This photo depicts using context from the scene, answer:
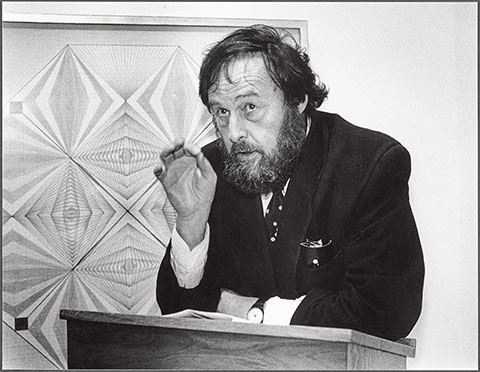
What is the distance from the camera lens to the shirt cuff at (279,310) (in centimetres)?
218

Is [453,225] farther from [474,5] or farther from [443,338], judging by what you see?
[474,5]

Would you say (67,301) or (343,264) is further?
(67,301)

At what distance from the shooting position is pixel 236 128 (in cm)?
228

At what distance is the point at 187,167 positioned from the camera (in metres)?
2.31

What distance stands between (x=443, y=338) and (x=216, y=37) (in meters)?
1.12

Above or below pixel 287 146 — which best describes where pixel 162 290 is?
below

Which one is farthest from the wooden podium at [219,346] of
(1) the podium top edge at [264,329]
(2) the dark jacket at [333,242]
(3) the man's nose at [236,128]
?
(3) the man's nose at [236,128]

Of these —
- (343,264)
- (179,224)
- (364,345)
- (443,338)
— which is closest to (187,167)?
(179,224)

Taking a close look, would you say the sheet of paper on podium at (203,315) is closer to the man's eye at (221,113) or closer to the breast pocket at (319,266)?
the breast pocket at (319,266)

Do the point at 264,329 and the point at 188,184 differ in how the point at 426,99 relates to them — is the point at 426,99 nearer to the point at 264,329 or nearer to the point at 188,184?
the point at 188,184

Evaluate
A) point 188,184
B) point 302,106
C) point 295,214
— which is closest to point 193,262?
point 188,184

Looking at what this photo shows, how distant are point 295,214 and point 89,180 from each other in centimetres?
65

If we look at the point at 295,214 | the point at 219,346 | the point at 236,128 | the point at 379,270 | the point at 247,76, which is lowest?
the point at 219,346

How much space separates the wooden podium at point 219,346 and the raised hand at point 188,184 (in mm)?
331
